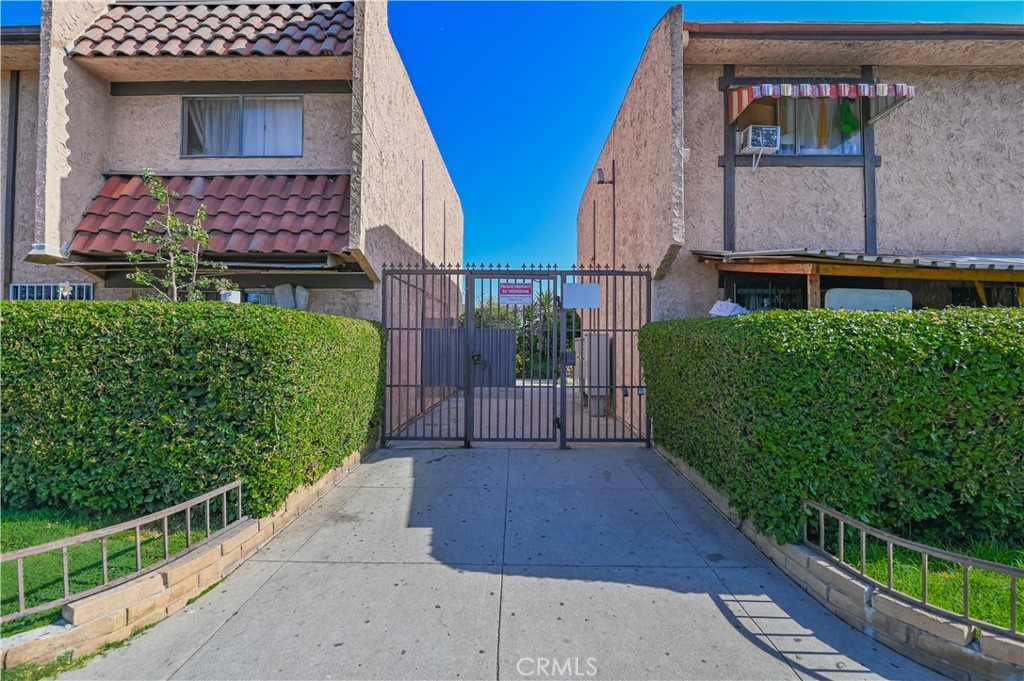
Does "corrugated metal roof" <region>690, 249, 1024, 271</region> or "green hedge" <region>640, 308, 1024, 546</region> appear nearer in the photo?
"green hedge" <region>640, 308, 1024, 546</region>

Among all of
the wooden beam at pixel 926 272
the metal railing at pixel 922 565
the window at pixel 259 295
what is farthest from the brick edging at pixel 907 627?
the window at pixel 259 295

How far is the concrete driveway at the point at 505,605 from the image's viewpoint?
2561mm

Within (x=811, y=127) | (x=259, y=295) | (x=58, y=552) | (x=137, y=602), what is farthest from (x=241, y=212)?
(x=811, y=127)

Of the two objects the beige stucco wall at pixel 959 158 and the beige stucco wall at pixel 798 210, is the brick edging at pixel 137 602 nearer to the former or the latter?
the beige stucco wall at pixel 798 210

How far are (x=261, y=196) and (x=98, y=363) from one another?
3.44 m

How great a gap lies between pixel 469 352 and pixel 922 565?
217 inches

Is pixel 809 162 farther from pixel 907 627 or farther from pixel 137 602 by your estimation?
pixel 137 602

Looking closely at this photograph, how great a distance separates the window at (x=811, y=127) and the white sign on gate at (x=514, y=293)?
14.7 ft

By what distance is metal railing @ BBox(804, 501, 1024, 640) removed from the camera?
8.20ft

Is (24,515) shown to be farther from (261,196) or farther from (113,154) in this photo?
(113,154)

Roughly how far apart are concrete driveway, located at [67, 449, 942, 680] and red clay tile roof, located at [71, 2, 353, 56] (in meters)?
6.67

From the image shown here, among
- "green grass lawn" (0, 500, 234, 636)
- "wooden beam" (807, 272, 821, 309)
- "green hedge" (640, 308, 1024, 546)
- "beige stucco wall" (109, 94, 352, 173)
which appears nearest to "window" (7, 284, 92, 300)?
"beige stucco wall" (109, 94, 352, 173)

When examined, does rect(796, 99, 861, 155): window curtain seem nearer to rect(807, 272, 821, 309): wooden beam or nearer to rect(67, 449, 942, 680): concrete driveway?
rect(807, 272, 821, 309): wooden beam

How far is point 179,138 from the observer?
22.2ft
